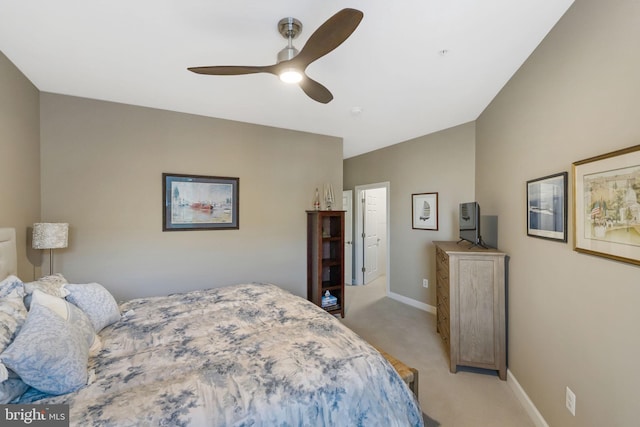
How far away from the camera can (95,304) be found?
172 cm

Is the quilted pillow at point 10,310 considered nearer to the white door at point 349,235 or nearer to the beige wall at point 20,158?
the beige wall at point 20,158

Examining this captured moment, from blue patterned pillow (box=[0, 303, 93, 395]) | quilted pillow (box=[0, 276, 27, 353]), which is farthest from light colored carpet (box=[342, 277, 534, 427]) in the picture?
quilted pillow (box=[0, 276, 27, 353])

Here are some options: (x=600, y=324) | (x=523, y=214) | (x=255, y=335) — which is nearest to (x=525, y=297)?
(x=523, y=214)

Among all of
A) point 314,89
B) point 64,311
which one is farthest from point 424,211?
point 64,311

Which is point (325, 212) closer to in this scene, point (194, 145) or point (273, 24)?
point (194, 145)

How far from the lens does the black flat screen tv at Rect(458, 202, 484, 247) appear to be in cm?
269

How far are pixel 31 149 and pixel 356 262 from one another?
4689 mm

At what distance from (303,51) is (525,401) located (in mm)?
2854

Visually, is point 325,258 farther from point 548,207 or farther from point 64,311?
point 64,311

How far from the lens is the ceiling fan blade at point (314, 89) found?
1745 mm

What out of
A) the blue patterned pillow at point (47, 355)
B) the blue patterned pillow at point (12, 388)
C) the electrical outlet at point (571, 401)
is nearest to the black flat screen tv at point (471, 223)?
the electrical outlet at point (571, 401)

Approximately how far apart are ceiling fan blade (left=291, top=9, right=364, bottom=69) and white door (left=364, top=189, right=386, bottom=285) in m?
4.07

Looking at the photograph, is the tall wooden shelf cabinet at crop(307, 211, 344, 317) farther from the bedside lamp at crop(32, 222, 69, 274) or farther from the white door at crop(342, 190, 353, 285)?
the bedside lamp at crop(32, 222, 69, 274)

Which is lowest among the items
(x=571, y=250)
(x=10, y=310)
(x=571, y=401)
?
(x=571, y=401)
